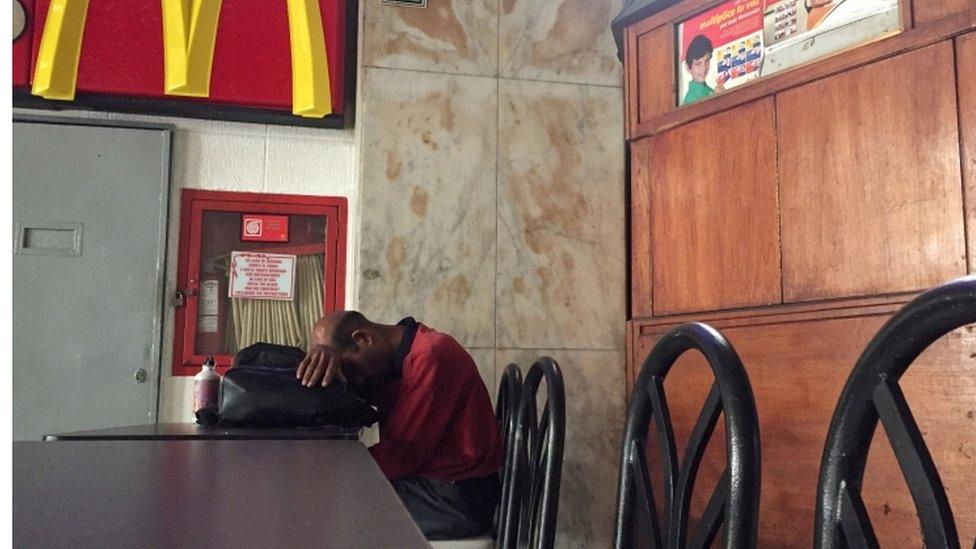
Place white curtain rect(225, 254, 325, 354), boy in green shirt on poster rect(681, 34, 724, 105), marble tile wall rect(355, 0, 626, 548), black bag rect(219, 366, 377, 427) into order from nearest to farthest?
1. black bag rect(219, 366, 377, 427)
2. boy in green shirt on poster rect(681, 34, 724, 105)
3. marble tile wall rect(355, 0, 626, 548)
4. white curtain rect(225, 254, 325, 354)

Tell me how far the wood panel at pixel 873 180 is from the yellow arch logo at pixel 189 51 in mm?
1815

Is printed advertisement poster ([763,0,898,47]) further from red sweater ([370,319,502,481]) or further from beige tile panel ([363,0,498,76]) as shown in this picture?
red sweater ([370,319,502,481])

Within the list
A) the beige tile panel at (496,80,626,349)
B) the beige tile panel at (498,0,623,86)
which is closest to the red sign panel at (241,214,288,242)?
the beige tile panel at (496,80,626,349)

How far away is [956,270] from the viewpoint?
204 centimetres

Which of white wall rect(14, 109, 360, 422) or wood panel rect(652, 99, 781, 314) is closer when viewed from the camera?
wood panel rect(652, 99, 781, 314)

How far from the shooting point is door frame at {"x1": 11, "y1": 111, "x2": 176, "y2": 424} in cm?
303

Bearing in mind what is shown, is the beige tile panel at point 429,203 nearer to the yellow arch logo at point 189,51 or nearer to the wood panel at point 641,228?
the yellow arch logo at point 189,51

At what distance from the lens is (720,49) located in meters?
2.75

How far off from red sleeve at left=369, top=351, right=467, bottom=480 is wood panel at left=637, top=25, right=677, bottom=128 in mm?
1403

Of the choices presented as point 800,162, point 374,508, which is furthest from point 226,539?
point 800,162

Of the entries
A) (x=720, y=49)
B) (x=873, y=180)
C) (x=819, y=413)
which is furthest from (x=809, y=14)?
(x=819, y=413)

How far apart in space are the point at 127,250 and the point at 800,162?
8.20 feet

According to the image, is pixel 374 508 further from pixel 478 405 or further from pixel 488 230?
pixel 488 230

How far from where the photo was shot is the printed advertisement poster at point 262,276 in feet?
10.4
